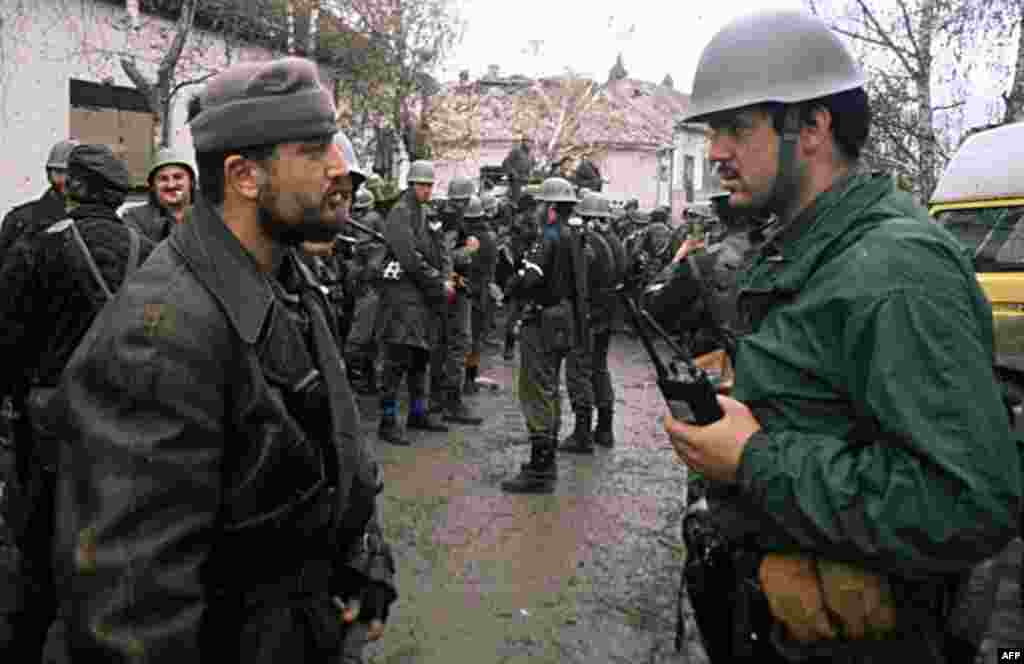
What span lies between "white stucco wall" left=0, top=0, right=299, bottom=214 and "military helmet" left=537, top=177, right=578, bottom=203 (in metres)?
6.44

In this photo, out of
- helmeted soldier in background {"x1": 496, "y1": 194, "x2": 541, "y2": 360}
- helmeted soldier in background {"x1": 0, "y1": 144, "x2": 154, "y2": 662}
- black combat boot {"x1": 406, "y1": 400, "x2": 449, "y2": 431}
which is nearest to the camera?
helmeted soldier in background {"x1": 0, "y1": 144, "x2": 154, "y2": 662}

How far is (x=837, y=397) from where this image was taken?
172 centimetres

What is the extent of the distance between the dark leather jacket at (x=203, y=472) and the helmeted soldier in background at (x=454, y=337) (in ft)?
22.5

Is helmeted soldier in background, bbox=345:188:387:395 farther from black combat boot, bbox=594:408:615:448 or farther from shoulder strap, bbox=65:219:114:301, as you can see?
shoulder strap, bbox=65:219:114:301

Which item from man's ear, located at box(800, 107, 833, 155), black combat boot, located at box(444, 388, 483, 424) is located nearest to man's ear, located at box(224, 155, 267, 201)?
man's ear, located at box(800, 107, 833, 155)

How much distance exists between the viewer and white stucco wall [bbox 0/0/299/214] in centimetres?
1099

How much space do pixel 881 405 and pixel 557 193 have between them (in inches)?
246

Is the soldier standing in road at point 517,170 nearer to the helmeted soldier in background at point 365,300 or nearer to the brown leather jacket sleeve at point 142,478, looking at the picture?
the helmeted soldier in background at point 365,300

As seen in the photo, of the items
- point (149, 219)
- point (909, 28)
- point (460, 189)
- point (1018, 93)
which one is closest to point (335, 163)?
point (149, 219)

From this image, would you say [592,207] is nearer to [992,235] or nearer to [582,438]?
[582,438]

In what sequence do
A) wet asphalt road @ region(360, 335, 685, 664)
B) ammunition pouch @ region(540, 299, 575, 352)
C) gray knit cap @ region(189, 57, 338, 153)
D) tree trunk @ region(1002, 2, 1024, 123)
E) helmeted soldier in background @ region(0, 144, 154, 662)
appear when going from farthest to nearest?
tree trunk @ region(1002, 2, 1024, 123) → ammunition pouch @ region(540, 299, 575, 352) → wet asphalt road @ region(360, 335, 685, 664) → helmeted soldier in background @ region(0, 144, 154, 662) → gray knit cap @ region(189, 57, 338, 153)

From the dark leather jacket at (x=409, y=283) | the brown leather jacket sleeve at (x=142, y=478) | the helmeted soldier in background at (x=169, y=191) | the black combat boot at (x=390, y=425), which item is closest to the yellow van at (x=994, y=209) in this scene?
the dark leather jacket at (x=409, y=283)

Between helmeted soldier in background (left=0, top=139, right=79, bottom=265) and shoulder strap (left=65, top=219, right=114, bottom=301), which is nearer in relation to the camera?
shoulder strap (left=65, top=219, right=114, bottom=301)

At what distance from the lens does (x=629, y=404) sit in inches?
420
